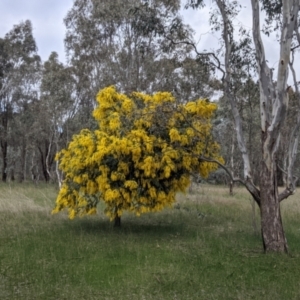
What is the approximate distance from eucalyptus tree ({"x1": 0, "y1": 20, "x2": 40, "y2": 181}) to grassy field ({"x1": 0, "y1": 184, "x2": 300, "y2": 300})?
2226 centimetres

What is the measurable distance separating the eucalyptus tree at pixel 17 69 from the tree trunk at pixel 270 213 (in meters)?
Answer: 28.4

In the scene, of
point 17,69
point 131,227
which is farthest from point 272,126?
point 17,69

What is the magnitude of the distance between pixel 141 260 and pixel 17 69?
2889cm

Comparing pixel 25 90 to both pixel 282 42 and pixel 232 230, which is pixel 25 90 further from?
pixel 282 42

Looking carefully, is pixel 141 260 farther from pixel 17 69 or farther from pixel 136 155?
pixel 17 69

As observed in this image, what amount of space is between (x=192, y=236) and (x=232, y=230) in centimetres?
171

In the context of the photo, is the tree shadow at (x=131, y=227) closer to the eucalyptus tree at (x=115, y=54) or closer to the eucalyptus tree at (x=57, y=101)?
the eucalyptus tree at (x=115, y=54)

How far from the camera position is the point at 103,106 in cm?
1219

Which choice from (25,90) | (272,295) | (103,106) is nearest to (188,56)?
(103,106)

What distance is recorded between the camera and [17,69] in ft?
116

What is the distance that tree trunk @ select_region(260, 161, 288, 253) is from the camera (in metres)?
9.83

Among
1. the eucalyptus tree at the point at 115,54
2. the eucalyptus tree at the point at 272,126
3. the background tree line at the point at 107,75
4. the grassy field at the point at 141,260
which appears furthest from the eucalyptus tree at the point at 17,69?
the eucalyptus tree at the point at 272,126

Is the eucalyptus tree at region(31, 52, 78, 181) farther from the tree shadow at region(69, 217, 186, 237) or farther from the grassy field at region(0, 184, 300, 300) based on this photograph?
the tree shadow at region(69, 217, 186, 237)

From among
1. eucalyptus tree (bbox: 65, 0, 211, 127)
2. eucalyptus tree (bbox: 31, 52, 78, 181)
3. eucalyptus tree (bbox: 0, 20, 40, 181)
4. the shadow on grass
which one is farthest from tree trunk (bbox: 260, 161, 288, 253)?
eucalyptus tree (bbox: 0, 20, 40, 181)
